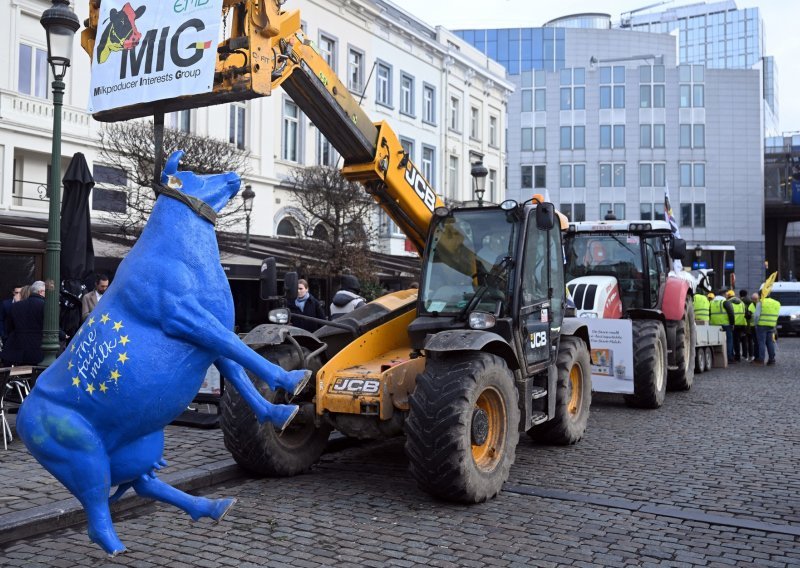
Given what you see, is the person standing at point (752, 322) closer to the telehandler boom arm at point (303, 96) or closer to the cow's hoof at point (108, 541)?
the telehandler boom arm at point (303, 96)

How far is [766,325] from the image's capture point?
18.8 m

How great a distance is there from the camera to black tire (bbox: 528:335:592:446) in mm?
8078

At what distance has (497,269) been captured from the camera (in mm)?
7168

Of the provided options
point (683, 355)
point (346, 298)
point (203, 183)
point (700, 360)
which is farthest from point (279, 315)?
point (700, 360)

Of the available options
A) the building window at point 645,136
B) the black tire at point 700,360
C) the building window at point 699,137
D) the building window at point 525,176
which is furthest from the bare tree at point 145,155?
the building window at point 699,137

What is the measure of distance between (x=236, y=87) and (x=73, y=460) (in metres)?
2.87

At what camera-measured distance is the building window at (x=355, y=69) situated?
28.9m

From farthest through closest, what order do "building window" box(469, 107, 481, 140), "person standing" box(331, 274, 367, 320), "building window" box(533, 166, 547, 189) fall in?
"building window" box(533, 166, 547, 189), "building window" box(469, 107, 481, 140), "person standing" box(331, 274, 367, 320)

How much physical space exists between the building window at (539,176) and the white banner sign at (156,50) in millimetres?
56764

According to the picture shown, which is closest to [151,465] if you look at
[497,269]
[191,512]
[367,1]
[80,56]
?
[191,512]

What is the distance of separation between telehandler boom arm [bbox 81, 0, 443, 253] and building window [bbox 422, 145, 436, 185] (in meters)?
26.7

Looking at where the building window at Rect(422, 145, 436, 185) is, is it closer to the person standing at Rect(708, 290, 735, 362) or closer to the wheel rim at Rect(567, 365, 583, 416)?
the person standing at Rect(708, 290, 735, 362)

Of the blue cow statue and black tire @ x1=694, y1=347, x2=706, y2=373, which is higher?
the blue cow statue

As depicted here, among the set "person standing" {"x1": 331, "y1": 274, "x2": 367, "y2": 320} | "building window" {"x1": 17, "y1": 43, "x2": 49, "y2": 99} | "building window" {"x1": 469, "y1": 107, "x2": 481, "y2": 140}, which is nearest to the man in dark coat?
"person standing" {"x1": 331, "y1": 274, "x2": 367, "y2": 320}
